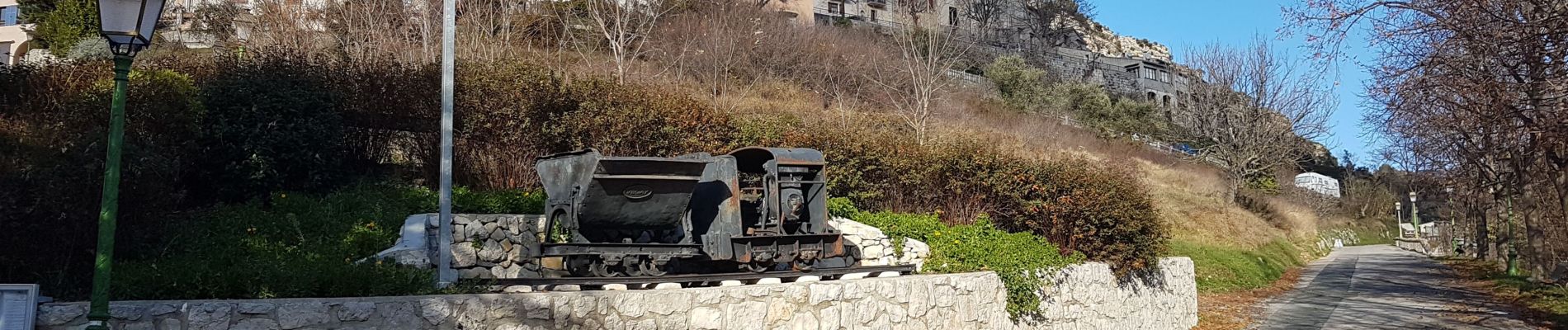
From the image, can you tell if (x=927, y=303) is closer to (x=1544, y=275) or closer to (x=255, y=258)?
(x=255, y=258)

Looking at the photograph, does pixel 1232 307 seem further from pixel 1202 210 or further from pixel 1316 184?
pixel 1316 184

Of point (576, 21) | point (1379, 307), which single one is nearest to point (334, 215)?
point (576, 21)

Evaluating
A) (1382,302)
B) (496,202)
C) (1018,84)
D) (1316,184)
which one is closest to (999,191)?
(496,202)

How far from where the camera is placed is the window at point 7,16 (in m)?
38.9

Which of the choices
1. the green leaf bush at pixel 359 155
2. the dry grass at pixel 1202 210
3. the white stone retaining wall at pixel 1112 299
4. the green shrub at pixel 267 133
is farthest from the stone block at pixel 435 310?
the dry grass at pixel 1202 210

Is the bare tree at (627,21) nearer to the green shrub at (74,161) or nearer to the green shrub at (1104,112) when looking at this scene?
the green shrub at (74,161)

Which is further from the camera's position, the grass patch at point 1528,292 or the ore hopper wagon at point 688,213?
the grass patch at point 1528,292

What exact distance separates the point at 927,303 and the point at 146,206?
7.68 metres

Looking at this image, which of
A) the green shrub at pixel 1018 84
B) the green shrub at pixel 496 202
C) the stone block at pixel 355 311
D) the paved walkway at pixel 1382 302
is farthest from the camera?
the green shrub at pixel 1018 84

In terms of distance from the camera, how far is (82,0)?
2620cm

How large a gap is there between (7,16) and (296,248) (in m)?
40.1

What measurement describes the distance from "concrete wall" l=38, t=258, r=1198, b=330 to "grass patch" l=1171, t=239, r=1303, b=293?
9216mm

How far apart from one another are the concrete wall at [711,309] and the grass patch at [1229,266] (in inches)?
363

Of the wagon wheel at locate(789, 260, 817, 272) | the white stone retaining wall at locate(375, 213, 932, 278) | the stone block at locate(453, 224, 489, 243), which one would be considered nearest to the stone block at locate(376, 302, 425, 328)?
the white stone retaining wall at locate(375, 213, 932, 278)
